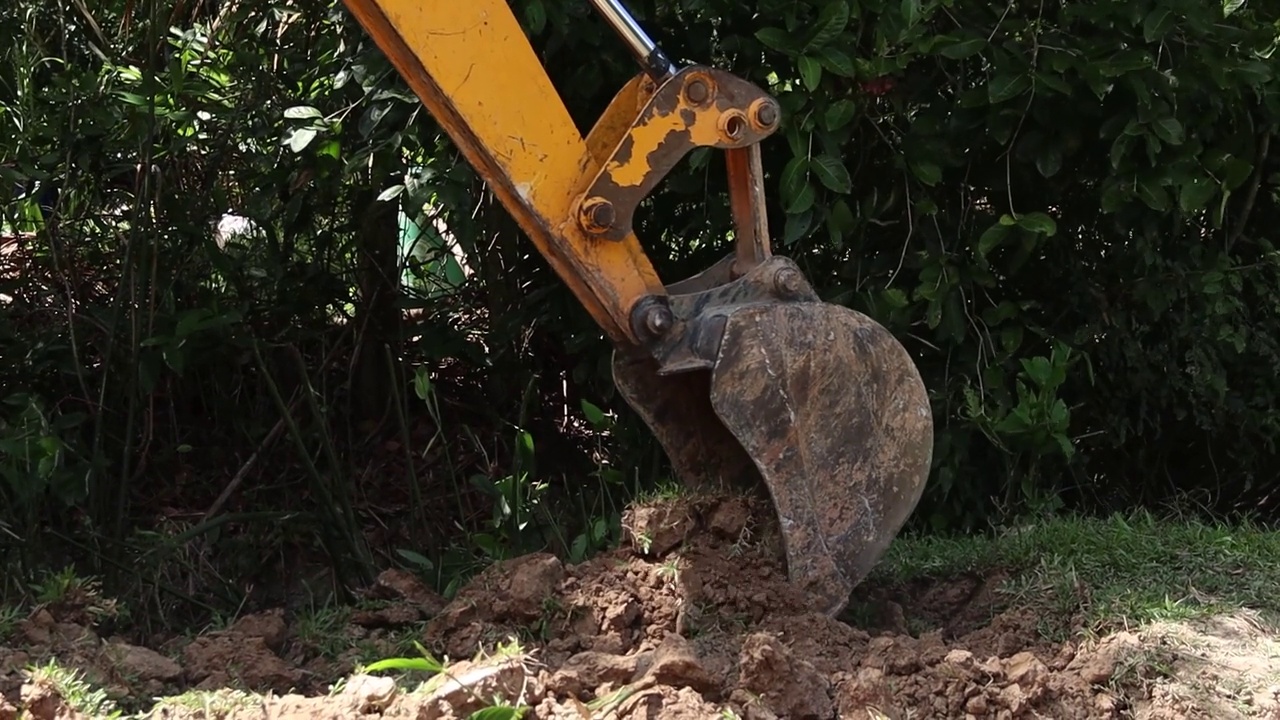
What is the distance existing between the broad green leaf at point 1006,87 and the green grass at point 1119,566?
121 cm

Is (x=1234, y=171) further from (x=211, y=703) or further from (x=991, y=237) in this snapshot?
(x=211, y=703)

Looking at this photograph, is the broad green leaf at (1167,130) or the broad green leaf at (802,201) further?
the broad green leaf at (1167,130)

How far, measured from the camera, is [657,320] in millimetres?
3205

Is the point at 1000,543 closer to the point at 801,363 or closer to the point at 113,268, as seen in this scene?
the point at 801,363

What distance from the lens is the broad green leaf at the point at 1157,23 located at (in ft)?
13.0

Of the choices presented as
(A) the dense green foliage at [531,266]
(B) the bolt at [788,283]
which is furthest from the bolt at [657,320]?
(A) the dense green foliage at [531,266]

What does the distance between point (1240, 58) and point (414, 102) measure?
245 centimetres

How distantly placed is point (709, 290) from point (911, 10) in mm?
1065

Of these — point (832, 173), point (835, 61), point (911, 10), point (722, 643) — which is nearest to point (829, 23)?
point (835, 61)

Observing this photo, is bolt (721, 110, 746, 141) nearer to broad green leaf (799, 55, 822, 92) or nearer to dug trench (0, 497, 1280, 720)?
broad green leaf (799, 55, 822, 92)

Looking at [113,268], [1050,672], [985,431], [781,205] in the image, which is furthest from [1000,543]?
[113,268]

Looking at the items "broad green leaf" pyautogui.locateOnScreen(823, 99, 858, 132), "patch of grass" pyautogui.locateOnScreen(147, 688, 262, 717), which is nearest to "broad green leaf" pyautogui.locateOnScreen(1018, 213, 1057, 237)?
"broad green leaf" pyautogui.locateOnScreen(823, 99, 858, 132)

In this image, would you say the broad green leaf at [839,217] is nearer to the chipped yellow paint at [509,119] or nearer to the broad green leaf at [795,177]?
the broad green leaf at [795,177]

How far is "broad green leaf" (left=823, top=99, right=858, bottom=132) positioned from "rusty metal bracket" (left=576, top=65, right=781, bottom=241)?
83 centimetres
